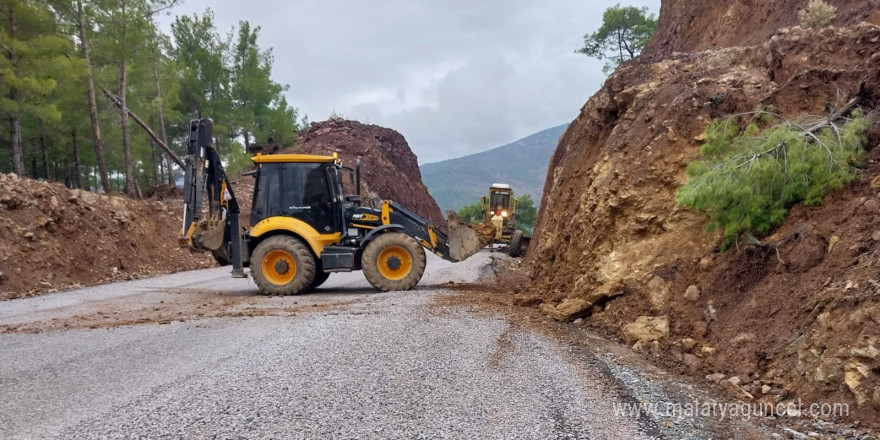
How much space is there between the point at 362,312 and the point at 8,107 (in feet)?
43.8

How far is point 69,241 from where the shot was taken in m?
12.2

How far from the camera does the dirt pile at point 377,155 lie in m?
36.7

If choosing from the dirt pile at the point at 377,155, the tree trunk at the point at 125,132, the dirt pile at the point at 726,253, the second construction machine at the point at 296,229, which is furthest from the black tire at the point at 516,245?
the dirt pile at the point at 377,155

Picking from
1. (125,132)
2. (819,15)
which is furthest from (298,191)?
(125,132)

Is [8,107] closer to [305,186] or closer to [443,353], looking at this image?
[305,186]

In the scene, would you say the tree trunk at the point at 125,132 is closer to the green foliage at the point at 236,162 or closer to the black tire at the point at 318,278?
the green foliage at the point at 236,162

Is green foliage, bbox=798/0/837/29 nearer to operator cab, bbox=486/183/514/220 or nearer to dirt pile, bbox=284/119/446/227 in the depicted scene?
operator cab, bbox=486/183/514/220

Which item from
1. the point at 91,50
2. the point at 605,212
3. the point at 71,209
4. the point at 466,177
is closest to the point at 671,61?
the point at 605,212

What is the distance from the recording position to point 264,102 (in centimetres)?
3061

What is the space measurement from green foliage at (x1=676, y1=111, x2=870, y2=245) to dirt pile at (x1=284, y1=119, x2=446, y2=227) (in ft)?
95.5

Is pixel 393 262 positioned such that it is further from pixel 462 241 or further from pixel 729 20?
pixel 729 20

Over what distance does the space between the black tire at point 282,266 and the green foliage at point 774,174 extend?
6.36 metres

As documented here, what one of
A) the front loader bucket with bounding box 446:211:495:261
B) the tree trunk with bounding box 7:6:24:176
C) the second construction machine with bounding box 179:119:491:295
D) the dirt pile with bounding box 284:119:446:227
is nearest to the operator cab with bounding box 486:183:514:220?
the dirt pile with bounding box 284:119:446:227

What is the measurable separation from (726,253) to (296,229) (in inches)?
269
